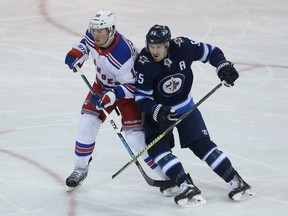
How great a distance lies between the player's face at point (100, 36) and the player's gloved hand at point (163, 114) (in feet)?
1.63

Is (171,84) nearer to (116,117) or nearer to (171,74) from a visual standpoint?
(171,74)

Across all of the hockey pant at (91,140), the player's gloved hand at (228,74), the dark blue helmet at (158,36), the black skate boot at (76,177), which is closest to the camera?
the dark blue helmet at (158,36)

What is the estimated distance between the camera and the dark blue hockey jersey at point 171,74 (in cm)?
495

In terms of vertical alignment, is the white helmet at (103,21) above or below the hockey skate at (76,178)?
above

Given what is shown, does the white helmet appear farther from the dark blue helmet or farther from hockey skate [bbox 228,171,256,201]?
hockey skate [bbox 228,171,256,201]

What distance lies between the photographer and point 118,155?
591 centimetres

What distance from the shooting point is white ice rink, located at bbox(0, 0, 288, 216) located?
17.0ft

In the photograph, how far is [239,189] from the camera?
5047 mm

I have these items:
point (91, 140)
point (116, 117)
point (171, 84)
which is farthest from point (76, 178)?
point (116, 117)

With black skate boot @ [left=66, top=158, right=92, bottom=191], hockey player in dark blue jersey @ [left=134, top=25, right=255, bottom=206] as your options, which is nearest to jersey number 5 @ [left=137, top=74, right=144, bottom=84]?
hockey player in dark blue jersey @ [left=134, top=25, right=255, bottom=206]

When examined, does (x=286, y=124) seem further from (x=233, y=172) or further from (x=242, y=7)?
(x=242, y=7)

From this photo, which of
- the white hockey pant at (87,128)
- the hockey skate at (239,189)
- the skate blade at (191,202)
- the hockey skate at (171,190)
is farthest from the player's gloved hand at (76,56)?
the hockey skate at (239,189)

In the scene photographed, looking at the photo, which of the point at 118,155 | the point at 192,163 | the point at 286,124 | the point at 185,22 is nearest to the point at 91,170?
the point at 118,155

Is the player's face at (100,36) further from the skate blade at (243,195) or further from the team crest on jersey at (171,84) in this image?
the skate blade at (243,195)
